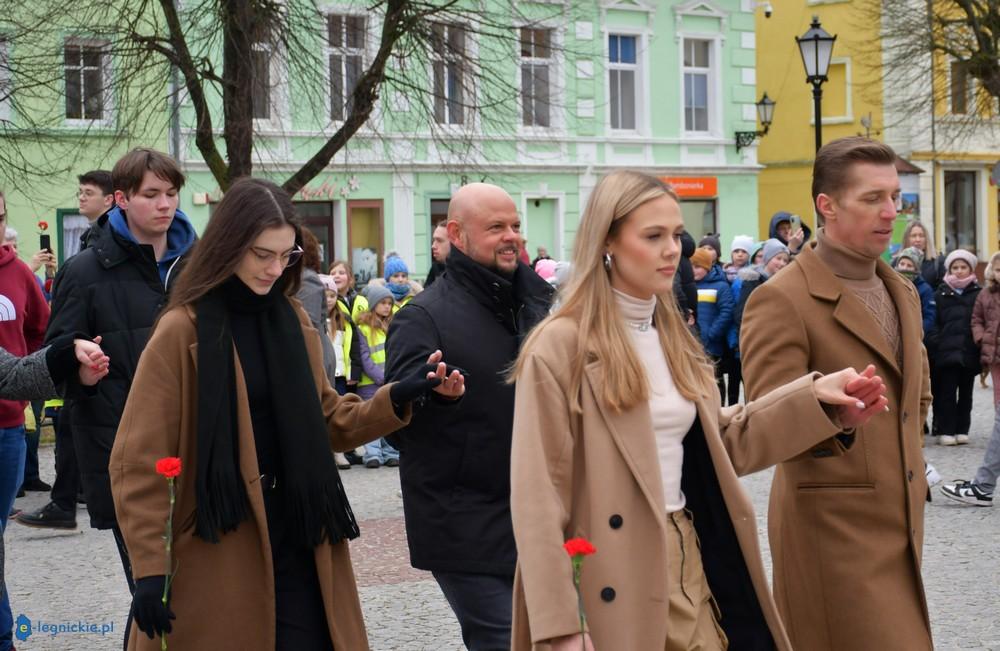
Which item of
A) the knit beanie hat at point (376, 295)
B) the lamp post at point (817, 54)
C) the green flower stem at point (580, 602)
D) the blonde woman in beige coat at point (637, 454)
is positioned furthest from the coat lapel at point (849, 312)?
the lamp post at point (817, 54)

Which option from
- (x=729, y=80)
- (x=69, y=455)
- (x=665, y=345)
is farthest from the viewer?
(x=729, y=80)

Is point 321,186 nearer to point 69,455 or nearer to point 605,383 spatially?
point 69,455

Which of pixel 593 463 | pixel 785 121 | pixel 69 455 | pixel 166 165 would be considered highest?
pixel 785 121


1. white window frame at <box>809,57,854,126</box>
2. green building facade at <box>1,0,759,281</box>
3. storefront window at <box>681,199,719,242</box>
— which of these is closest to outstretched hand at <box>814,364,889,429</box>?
green building facade at <box>1,0,759,281</box>

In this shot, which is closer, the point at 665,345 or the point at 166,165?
the point at 665,345

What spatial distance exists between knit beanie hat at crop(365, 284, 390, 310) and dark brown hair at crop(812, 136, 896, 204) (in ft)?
31.4

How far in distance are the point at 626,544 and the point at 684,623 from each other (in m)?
0.28

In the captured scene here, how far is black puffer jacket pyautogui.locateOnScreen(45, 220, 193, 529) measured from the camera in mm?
5477

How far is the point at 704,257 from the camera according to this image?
639 inches

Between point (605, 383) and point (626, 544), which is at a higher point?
point (605, 383)

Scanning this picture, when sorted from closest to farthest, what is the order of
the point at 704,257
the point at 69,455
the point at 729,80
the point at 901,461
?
the point at 901,461 < the point at 69,455 < the point at 704,257 < the point at 729,80

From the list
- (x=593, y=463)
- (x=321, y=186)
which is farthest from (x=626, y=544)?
(x=321, y=186)

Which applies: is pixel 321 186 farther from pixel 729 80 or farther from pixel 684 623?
pixel 684 623

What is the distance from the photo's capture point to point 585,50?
33.3 meters
